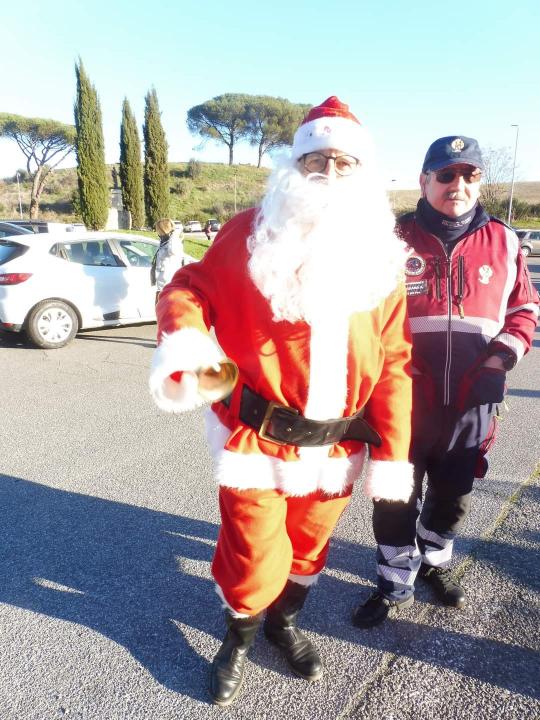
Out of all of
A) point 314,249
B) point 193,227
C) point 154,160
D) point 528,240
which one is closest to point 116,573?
point 314,249

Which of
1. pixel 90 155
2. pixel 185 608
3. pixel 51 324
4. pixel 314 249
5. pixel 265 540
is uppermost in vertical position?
pixel 90 155

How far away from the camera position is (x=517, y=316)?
2.22 m

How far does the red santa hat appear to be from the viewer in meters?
1.87

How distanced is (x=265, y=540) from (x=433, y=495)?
0.95 m

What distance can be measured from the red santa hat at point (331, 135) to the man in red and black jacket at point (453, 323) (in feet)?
1.27

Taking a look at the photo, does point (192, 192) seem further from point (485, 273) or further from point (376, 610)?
point (376, 610)

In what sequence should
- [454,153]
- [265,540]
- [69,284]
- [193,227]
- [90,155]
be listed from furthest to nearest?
[193,227] < [90,155] < [69,284] < [454,153] < [265,540]

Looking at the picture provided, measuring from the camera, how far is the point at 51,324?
7195 mm

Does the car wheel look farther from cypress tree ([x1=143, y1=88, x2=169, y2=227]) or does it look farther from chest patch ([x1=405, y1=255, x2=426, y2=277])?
cypress tree ([x1=143, y1=88, x2=169, y2=227])

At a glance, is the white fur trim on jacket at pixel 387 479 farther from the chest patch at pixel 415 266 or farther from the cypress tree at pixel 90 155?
the cypress tree at pixel 90 155

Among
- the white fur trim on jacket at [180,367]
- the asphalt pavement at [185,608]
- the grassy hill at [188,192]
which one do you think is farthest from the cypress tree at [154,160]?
the white fur trim on jacket at [180,367]

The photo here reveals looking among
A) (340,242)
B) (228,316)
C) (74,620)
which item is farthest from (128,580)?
(340,242)

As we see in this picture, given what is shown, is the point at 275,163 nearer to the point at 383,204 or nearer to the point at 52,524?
the point at 383,204

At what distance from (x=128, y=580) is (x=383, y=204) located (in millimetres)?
2018
